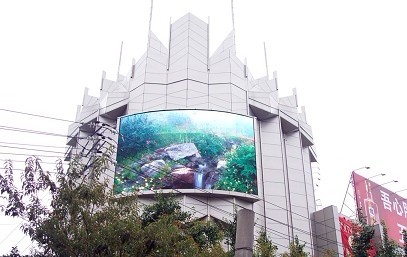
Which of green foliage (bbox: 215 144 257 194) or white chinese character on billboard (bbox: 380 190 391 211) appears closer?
green foliage (bbox: 215 144 257 194)

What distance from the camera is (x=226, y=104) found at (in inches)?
1092

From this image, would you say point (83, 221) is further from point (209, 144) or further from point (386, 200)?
point (386, 200)

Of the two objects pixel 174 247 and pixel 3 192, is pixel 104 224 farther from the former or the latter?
pixel 3 192

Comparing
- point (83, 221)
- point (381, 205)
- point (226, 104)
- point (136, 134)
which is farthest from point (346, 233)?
point (83, 221)

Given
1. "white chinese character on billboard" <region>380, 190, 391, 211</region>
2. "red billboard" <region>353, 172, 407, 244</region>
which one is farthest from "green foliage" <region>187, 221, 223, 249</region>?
"white chinese character on billboard" <region>380, 190, 391, 211</region>

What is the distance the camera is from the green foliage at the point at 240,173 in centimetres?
2405

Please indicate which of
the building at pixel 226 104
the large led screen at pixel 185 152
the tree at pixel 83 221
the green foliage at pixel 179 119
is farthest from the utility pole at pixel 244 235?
the green foliage at pixel 179 119

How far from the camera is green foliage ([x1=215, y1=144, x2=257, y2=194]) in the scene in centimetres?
2405

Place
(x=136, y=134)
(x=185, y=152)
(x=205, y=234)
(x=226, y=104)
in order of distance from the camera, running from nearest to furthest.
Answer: (x=205, y=234) → (x=185, y=152) → (x=136, y=134) → (x=226, y=104)

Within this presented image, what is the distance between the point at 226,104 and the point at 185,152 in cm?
486

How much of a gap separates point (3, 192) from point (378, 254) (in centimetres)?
1169

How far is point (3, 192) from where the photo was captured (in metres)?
10.4

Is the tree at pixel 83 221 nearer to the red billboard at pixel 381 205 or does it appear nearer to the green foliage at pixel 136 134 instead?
the green foliage at pixel 136 134

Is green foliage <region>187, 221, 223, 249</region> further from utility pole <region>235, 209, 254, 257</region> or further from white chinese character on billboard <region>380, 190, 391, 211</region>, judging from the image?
white chinese character on billboard <region>380, 190, 391, 211</region>
